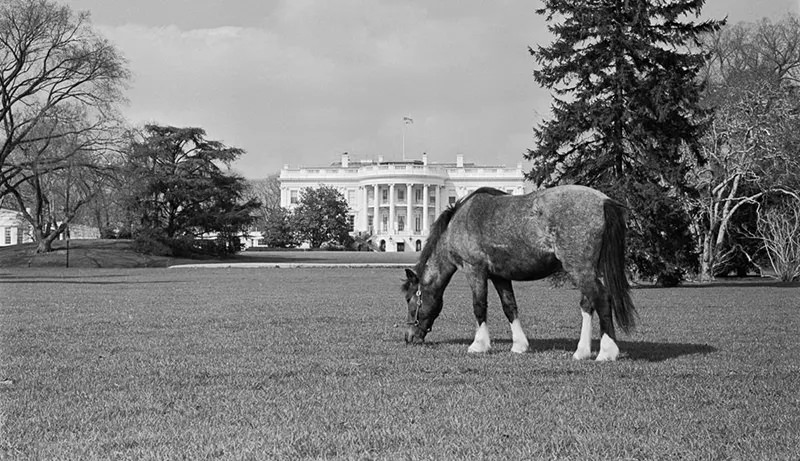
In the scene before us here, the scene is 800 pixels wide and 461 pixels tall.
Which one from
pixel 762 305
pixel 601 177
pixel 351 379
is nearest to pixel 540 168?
pixel 601 177

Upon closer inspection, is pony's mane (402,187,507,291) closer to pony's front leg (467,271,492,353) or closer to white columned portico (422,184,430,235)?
pony's front leg (467,271,492,353)

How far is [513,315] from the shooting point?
9.50 meters

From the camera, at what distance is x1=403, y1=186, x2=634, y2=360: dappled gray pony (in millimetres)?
8617

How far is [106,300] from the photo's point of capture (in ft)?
62.0

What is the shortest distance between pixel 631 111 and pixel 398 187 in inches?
3622

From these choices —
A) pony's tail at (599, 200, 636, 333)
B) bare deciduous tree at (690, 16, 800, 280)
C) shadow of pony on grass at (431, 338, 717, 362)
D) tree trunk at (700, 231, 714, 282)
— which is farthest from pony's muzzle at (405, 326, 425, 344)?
tree trunk at (700, 231, 714, 282)

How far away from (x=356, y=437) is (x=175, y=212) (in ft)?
198

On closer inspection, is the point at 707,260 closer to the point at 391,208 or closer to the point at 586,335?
the point at 586,335

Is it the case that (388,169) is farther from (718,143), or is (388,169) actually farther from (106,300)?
(106,300)

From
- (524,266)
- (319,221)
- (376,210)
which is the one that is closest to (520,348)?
(524,266)

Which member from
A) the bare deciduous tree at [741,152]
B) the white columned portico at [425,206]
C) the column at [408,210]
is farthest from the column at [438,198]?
the bare deciduous tree at [741,152]

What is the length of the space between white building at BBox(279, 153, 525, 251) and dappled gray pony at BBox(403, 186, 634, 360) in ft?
337

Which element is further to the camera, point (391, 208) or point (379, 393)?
A: point (391, 208)

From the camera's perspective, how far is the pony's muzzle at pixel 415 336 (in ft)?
32.9
